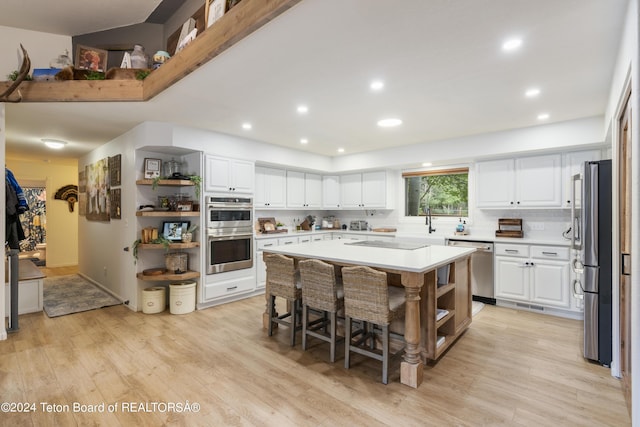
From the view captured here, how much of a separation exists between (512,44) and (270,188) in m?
4.15

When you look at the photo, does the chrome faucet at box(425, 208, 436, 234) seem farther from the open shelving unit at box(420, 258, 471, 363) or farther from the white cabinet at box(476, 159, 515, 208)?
the open shelving unit at box(420, 258, 471, 363)

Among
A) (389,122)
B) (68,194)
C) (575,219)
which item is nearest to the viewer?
(575,219)

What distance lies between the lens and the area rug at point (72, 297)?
4262mm

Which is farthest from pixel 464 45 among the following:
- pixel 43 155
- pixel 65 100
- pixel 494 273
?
pixel 43 155

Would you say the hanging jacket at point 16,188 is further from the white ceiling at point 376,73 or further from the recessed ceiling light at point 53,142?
the recessed ceiling light at point 53,142

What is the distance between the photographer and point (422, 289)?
2.71 meters

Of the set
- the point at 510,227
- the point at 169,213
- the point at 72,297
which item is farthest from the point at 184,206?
the point at 510,227

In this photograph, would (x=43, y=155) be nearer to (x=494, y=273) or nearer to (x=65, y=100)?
(x=65, y=100)

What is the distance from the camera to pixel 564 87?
2838mm

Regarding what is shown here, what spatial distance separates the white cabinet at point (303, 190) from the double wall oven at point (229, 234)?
4.10 ft

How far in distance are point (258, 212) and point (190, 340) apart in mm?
Result: 2816

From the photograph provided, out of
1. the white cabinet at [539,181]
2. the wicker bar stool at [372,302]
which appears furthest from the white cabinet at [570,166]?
the wicker bar stool at [372,302]

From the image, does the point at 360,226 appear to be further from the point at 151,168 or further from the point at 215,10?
the point at 215,10

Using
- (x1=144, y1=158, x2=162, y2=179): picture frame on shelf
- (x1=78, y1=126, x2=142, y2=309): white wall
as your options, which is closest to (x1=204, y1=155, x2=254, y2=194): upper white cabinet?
(x1=144, y1=158, x2=162, y2=179): picture frame on shelf
